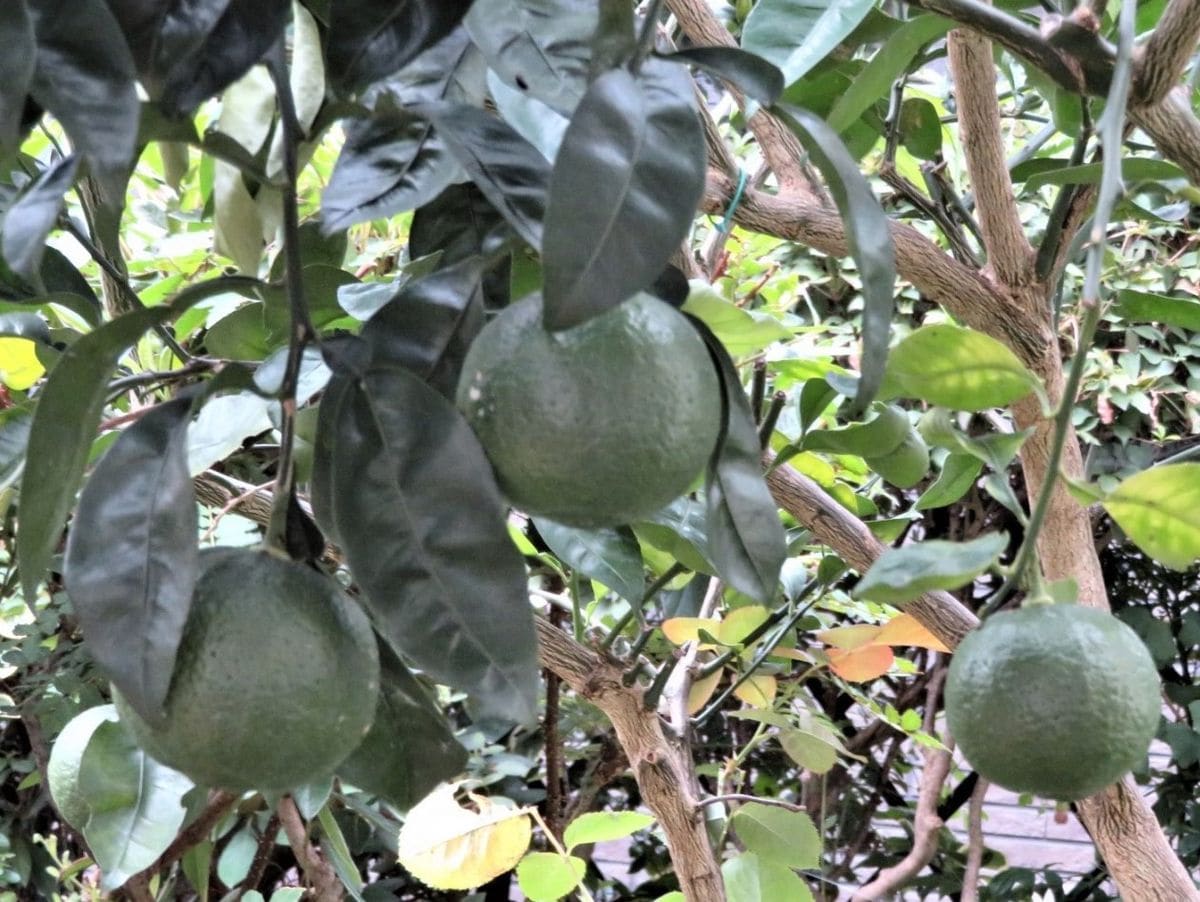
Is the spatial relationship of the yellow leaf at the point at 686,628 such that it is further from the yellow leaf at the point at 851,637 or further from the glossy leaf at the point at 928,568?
the glossy leaf at the point at 928,568

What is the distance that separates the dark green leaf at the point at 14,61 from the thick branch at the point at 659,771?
612mm

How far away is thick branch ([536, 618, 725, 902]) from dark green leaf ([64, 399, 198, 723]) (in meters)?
0.53

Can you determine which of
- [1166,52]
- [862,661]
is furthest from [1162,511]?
[862,661]

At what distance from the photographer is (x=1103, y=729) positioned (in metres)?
0.45

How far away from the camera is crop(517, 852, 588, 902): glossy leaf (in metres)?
1.00

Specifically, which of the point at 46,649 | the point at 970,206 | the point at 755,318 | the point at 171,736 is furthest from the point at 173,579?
the point at 46,649

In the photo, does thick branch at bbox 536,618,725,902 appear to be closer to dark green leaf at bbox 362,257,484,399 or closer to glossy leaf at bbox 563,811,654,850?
glossy leaf at bbox 563,811,654,850

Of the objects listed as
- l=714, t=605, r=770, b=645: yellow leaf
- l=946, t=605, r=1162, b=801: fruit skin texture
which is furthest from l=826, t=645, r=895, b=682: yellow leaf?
l=946, t=605, r=1162, b=801: fruit skin texture

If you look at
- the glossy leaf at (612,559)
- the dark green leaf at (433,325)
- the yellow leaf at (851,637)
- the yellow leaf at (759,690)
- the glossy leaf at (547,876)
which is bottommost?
the glossy leaf at (547,876)

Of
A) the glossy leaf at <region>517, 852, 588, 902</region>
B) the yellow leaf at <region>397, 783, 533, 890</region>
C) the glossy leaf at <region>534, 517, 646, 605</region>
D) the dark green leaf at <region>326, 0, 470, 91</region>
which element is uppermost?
the dark green leaf at <region>326, 0, 470, 91</region>

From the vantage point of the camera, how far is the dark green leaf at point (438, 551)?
1.25 feet

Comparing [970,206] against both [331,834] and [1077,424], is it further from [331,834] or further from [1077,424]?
[331,834]

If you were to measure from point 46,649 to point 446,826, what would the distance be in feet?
2.50

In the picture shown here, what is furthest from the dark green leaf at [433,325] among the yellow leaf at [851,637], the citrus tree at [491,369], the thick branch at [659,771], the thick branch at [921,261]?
the yellow leaf at [851,637]
